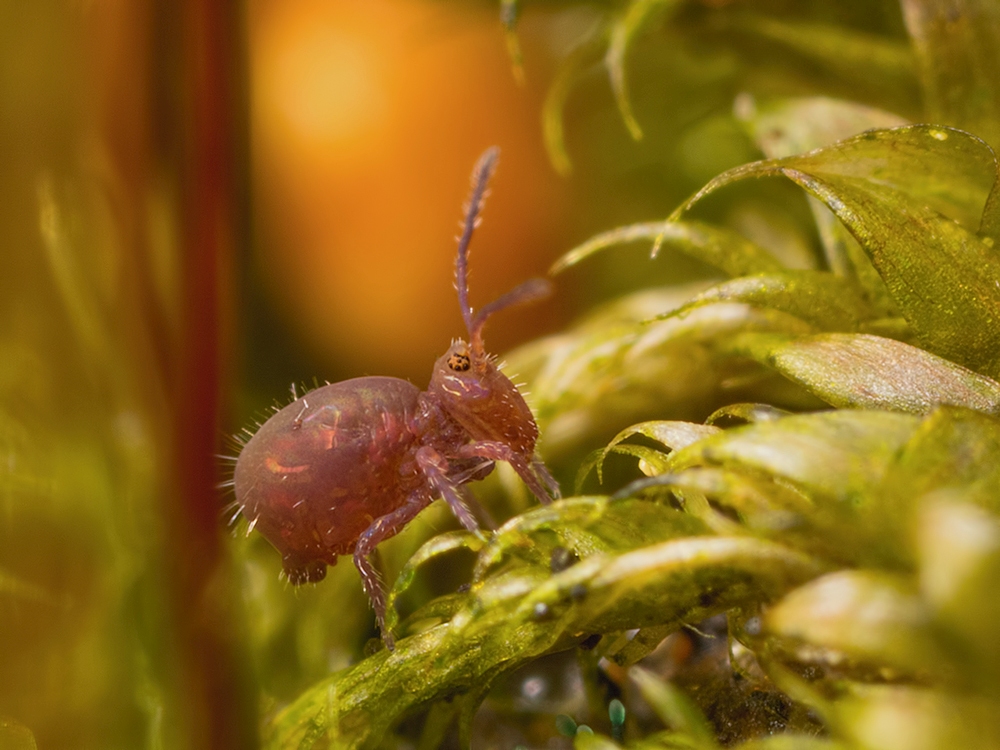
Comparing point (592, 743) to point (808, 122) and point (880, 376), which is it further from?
point (808, 122)

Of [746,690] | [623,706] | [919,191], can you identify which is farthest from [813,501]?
[919,191]

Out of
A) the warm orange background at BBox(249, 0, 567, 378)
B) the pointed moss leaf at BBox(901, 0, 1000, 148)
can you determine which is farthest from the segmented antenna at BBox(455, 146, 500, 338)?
the warm orange background at BBox(249, 0, 567, 378)

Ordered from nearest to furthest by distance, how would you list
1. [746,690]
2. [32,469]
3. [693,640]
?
[746,690], [693,640], [32,469]

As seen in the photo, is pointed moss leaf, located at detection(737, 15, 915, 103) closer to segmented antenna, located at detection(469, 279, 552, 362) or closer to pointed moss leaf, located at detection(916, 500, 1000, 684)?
segmented antenna, located at detection(469, 279, 552, 362)

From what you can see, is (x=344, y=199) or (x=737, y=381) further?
(x=344, y=199)

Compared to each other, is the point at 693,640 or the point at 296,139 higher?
the point at 296,139

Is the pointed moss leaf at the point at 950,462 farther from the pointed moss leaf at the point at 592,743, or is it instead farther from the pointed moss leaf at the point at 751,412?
the pointed moss leaf at the point at 592,743

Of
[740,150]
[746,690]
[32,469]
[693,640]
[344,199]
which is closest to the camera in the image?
[746,690]

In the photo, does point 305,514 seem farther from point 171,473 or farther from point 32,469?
point 32,469
